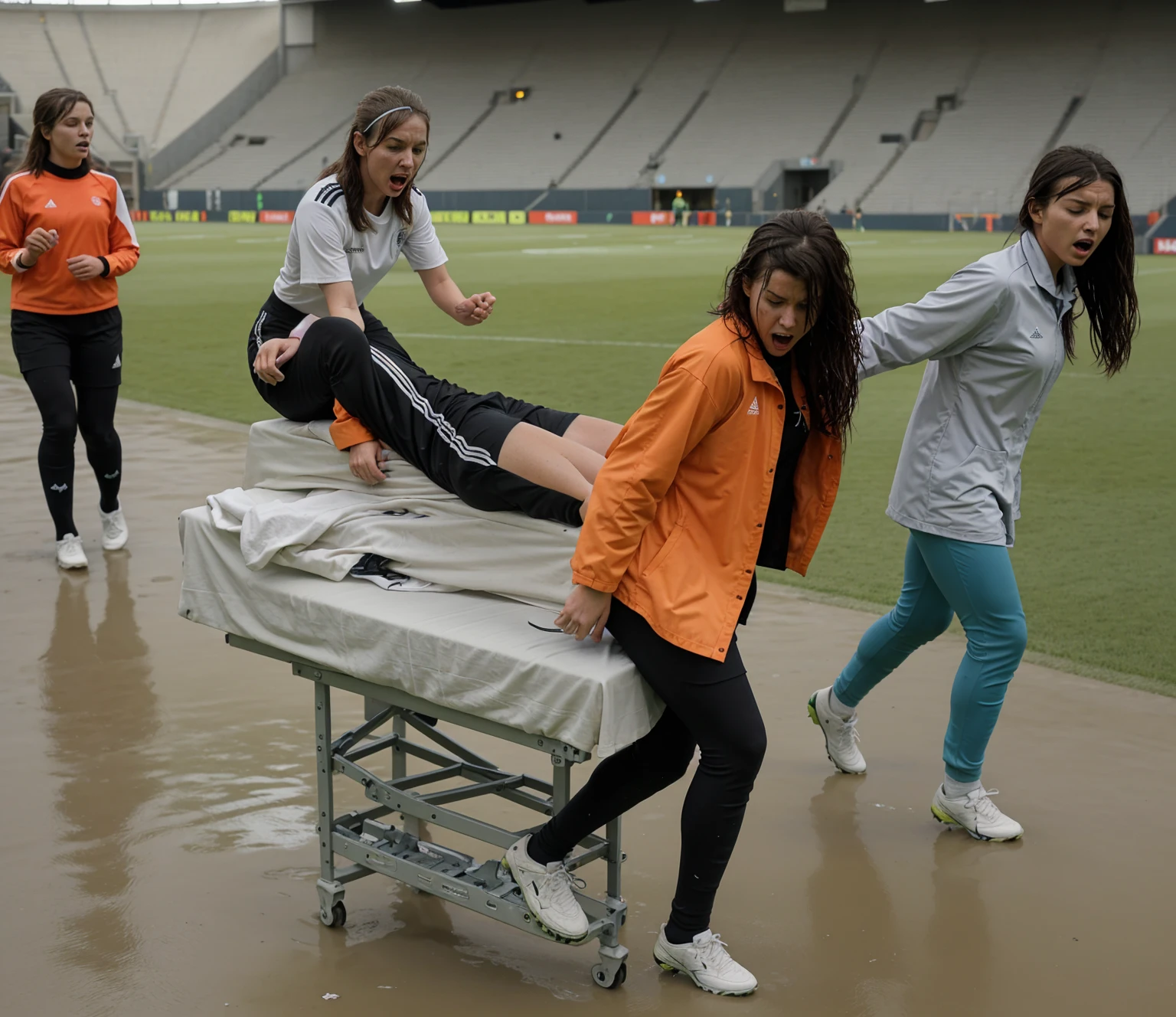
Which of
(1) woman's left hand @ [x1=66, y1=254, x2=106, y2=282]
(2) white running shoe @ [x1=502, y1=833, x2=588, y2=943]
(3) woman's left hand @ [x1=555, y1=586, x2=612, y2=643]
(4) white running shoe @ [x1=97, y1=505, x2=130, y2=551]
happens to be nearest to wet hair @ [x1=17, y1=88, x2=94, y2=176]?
(1) woman's left hand @ [x1=66, y1=254, x2=106, y2=282]

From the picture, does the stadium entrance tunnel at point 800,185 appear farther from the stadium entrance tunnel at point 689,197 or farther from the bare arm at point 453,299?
the bare arm at point 453,299

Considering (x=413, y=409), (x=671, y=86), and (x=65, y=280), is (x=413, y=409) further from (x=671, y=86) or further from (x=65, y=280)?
(x=671, y=86)

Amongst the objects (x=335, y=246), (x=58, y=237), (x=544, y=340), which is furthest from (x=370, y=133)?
(x=544, y=340)

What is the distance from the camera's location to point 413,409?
11.8 ft

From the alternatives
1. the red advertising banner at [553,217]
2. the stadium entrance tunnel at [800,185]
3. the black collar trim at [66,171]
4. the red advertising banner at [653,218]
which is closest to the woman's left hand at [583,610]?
the black collar trim at [66,171]

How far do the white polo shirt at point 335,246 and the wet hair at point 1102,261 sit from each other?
71.3 inches

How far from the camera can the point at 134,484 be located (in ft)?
28.2

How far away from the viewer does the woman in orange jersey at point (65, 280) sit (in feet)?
20.8

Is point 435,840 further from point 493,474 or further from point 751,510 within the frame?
point 751,510

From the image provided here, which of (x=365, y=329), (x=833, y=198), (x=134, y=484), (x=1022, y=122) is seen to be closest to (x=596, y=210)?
(x=833, y=198)

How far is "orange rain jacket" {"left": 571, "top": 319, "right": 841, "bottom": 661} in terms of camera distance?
288 cm

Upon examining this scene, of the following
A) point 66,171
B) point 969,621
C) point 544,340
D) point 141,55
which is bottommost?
point 544,340

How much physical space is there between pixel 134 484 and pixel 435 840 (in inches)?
209

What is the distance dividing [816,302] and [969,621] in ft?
4.43
